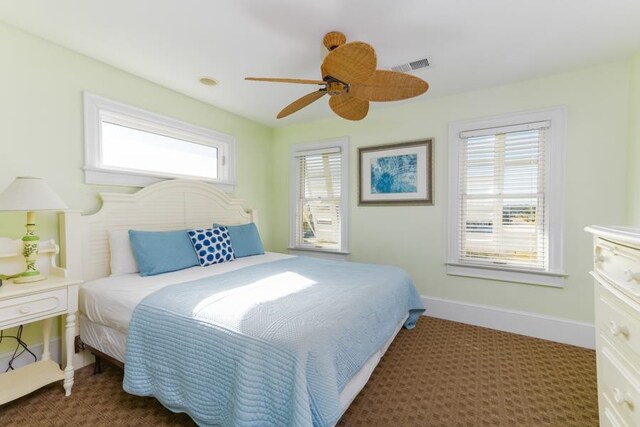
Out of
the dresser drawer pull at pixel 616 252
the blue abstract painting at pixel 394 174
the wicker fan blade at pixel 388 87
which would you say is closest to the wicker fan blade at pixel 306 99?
the wicker fan blade at pixel 388 87

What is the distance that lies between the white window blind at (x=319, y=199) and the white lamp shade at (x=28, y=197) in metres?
2.67

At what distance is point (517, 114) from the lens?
9.07 ft

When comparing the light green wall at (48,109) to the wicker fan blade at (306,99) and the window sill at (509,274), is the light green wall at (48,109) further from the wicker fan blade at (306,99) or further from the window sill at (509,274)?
the window sill at (509,274)

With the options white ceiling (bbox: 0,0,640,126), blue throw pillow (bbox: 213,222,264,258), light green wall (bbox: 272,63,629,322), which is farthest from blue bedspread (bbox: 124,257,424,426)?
white ceiling (bbox: 0,0,640,126)

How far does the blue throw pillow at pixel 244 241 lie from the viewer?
10.2 ft

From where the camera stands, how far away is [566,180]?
2584 mm

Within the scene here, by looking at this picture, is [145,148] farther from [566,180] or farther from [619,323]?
[566,180]

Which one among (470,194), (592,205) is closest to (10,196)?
(470,194)

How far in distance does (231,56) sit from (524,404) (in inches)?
124

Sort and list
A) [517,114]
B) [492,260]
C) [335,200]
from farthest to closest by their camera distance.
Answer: [335,200]
[492,260]
[517,114]

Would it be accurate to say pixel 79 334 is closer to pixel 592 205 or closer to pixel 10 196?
pixel 10 196

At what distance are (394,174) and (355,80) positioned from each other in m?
1.86

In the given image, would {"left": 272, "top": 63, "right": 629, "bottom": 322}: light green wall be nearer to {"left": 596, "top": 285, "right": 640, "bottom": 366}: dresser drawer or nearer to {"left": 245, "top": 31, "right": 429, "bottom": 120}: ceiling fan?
{"left": 245, "top": 31, "right": 429, "bottom": 120}: ceiling fan

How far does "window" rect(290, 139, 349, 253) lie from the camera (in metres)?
3.79
